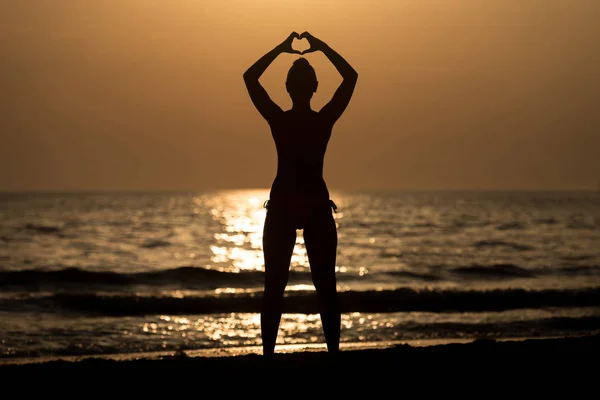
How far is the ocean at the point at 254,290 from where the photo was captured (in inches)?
572

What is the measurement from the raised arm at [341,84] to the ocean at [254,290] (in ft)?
26.9

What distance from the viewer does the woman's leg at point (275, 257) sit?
229 inches

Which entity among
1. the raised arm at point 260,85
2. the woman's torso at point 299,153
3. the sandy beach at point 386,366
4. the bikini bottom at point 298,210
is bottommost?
the sandy beach at point 386,366

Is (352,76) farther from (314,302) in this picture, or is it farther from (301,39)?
(314,302)

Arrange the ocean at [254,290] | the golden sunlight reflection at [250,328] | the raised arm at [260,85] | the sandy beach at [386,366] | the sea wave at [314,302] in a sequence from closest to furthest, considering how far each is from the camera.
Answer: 1. the raised arm at [260,85]
2. the sandy beach at [386,366]
3. the golden sunlight reflection at [250,328]
4. the ocean at [254,290]
5. the sea wave at [314,302]

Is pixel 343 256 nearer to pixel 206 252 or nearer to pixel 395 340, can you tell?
pixel 206 252

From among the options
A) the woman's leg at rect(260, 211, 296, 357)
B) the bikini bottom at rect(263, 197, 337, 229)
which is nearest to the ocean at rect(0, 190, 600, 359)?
the woman's leg at rect(260, 211, 296, 357)

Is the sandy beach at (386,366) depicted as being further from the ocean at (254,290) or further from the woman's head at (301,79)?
the ocean at (254,290)

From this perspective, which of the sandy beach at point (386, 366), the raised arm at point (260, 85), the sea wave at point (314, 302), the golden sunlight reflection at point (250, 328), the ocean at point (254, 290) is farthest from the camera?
the sea wave at point (314, 302)

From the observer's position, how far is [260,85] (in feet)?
19.1

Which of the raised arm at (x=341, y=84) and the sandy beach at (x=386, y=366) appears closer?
the raised arm at (x=341, y=84)

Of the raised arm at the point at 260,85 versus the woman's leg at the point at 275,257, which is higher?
the raised arm at the point at 260,85

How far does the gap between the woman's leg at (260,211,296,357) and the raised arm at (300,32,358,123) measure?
83 centimetres

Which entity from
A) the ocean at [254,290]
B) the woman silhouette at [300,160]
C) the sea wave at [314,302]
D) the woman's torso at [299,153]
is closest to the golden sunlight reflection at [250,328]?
the ocean at [254,290]
